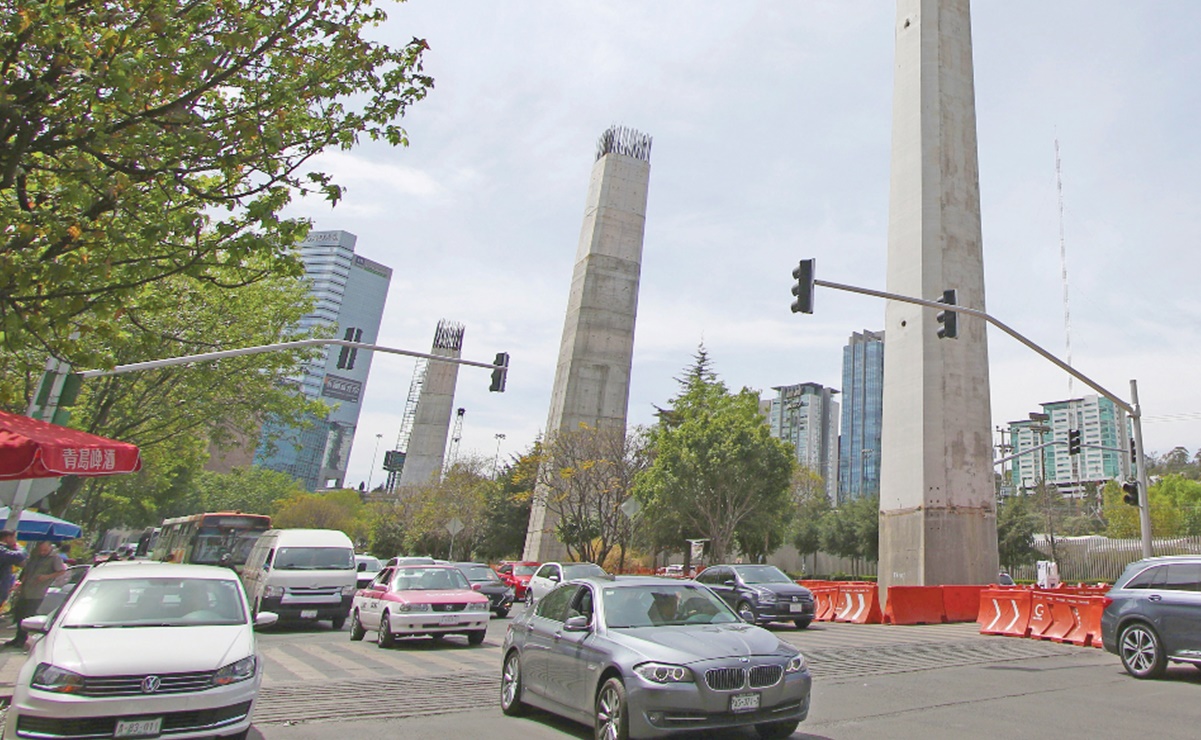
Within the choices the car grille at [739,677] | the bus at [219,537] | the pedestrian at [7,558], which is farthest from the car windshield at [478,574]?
the car grille at [739,677]

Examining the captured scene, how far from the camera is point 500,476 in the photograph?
65.3m

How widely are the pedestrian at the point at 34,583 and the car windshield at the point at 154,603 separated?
27.1 ft

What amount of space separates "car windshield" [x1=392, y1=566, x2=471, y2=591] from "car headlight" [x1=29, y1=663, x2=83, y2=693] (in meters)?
8.96

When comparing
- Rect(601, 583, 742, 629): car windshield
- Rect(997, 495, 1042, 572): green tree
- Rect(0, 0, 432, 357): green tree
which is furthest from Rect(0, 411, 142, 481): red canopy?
Rect(997, 495, 1042, 572): green tree

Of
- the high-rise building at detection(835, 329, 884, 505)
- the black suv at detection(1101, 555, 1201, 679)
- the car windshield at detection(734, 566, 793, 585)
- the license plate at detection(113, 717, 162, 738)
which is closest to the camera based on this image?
the license plate at detection(113, 717, 162, 738)

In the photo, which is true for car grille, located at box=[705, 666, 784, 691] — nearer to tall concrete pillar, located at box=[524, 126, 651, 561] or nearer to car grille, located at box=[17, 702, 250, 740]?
car grille, located at box=[17, 702, 250, 740]

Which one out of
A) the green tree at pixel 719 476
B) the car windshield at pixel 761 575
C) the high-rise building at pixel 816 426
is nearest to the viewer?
the car windshield at pixel 761 575

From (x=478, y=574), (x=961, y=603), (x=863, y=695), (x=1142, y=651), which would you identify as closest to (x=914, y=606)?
(x=961, y=603)

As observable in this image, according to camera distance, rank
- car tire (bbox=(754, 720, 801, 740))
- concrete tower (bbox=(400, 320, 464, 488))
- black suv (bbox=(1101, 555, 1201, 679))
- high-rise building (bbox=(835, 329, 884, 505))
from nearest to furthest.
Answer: car tire (bbox=(754, 720, 801, 740)) < black suv (bbox=(1101, 555, 1201, 679)) < concrete tower (bbox=(400, 320, 464, 488)) < high-rise building (bbox=(835, 329, 884, 505))

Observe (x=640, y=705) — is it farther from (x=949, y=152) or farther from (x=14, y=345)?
(x=949, y=152)

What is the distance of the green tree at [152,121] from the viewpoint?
698 centimetres

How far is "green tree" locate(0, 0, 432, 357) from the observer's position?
698cm

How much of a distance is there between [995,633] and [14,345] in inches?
708

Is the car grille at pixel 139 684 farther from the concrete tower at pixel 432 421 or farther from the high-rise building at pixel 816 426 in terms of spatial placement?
the high-rise building at pixel 816 426
